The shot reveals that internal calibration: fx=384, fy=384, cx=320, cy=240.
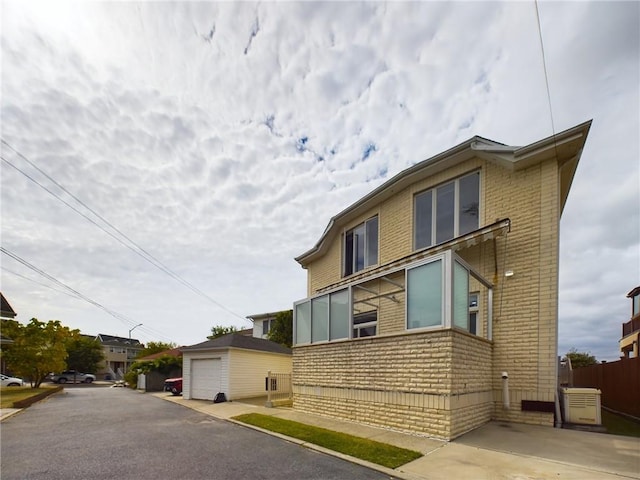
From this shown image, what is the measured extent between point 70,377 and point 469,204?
5327cm

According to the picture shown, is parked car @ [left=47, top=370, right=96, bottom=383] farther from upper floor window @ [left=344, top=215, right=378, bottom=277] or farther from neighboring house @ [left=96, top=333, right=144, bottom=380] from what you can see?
upper floor window @ [left=344, top=215, right=378, bottom=277]

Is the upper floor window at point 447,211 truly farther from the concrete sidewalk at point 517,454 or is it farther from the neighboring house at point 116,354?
the neighboring house at point 116,354

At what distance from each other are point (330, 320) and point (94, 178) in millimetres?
10393

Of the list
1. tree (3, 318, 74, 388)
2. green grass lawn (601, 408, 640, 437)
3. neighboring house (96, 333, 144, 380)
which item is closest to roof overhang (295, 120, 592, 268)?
green grass lawn (601, 408, 640, 437)

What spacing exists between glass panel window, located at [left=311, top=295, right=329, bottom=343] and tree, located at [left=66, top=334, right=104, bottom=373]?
1953 inches

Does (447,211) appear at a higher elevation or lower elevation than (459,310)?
higher

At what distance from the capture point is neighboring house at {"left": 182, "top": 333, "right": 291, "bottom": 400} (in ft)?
62.6

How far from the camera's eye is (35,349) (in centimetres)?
2620

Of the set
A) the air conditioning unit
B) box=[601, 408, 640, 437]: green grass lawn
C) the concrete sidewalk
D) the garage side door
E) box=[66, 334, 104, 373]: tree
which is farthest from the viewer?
box=[66, 334, 104, 373]: tree

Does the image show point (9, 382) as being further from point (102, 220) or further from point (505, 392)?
point (505, 392)

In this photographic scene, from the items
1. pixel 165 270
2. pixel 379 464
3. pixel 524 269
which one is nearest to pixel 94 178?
pixel 165 270

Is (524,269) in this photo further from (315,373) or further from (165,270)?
(165,270)

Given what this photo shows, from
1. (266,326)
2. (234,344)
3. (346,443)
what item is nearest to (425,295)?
(346,443)

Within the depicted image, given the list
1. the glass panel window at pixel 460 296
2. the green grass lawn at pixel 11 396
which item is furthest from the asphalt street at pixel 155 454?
the green grass lawn at pixel 11 396
